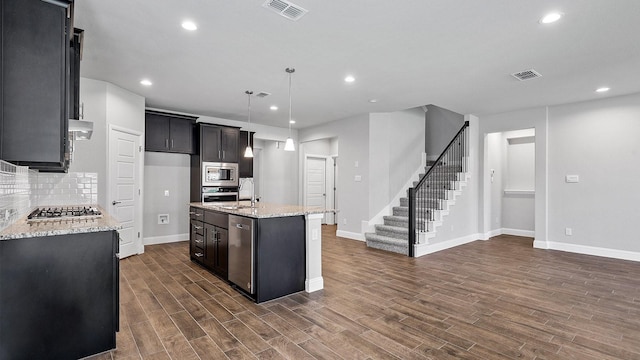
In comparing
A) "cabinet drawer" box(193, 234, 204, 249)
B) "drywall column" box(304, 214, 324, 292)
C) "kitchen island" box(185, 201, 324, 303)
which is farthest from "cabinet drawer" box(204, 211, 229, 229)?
"drywall column" box(304, 214, 324, 292)

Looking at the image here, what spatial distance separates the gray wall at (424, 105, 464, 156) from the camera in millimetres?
7677

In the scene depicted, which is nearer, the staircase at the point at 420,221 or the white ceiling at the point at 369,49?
the white ceiling at the point at 369,49

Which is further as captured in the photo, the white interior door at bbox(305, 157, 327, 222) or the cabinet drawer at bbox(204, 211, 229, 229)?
the white interior door at bbox(305, 157, 327, 222)

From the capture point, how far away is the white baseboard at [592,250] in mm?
5168

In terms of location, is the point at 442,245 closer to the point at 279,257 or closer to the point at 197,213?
the point at 279,257

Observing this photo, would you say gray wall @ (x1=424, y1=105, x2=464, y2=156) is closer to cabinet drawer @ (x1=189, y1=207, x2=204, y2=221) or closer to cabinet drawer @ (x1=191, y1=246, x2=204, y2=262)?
cabinet drawer @ (x1=189, y1=207, x2=204, y2=221)

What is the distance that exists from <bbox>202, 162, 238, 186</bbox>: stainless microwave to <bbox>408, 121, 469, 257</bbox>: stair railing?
373cm

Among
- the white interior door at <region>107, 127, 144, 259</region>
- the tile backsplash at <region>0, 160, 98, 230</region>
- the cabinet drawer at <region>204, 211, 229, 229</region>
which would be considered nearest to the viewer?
the tile backsplash at <region>0, 160, 98, 230</region>

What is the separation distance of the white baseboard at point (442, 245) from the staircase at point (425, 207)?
0.10 metres

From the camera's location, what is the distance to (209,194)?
20.9 feet

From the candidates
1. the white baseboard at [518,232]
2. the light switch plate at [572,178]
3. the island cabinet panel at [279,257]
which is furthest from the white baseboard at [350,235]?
the light switch plate at [572,178]

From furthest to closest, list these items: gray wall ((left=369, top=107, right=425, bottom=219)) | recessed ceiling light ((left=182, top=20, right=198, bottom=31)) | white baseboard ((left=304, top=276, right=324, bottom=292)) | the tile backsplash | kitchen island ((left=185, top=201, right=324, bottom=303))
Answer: gray wall ((left=369, top=107, right=425, bottom=219)), white baseboard ((left=304, top=276, right=324, bottom=292)), kitchen island ((left=185, top=201, right=324, bottom=303)), the tile backsplash, recessed ceiling light ((left=182, top=20, right=198, bottom=31))

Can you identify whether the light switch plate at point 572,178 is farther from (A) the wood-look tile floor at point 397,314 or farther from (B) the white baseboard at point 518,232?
(B) the white baseboard at point 518,232

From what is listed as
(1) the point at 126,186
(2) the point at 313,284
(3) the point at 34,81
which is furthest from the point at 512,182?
Result: (3) the point at 34,81
